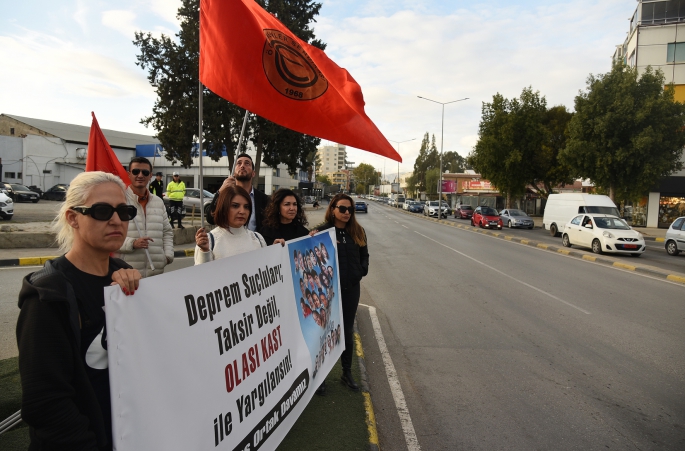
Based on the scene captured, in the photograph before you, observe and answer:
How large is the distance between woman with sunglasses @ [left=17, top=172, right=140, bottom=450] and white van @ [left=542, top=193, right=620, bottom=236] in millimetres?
26380

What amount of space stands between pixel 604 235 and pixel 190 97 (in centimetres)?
2051

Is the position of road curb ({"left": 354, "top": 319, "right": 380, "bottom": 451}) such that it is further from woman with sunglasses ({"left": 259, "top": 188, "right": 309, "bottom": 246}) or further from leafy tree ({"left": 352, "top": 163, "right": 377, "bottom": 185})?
leafy tree ({"left": 352, "top": 163, "right": 377, "bottom": 185})

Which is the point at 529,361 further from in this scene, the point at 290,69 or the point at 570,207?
the point at 570,207

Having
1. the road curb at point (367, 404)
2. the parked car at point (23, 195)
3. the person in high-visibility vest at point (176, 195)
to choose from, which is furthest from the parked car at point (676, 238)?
the parked car at point (23, 195)

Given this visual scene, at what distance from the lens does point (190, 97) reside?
23.8m

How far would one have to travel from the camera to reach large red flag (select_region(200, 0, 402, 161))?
4000 mm

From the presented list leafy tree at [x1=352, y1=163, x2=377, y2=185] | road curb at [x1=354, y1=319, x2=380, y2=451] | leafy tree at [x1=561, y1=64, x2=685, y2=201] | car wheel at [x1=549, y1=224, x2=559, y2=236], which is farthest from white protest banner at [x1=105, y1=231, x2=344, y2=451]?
leafy tree at [x1=352, y1=163, x2=377, y2=185]

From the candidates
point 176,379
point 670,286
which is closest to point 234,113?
point 670,286

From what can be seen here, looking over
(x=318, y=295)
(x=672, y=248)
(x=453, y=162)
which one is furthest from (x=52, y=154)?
(x=453, y=162)

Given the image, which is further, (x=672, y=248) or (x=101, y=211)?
(x=672, y=248)

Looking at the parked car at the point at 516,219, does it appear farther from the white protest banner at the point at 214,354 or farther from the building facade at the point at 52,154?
the white protest banner at the point at 214,354

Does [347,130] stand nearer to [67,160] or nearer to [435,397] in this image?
[435,397]

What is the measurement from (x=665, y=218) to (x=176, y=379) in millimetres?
42194

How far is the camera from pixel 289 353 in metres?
3.27
